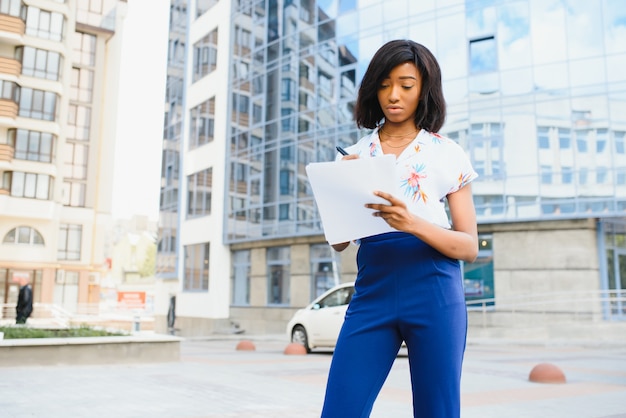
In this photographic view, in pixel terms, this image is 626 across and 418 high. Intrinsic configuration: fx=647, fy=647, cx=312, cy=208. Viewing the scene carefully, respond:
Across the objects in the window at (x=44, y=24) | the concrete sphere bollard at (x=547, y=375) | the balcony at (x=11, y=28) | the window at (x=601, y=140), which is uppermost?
the window at (x=44, y=24)

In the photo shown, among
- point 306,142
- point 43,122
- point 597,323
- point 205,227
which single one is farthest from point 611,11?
point 43,122

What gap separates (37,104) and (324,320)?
36312 millimetres

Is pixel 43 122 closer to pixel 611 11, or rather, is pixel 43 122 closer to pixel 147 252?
A: pixel 611 11

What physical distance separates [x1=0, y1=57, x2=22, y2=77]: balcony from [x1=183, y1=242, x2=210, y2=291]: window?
1941 centimetres

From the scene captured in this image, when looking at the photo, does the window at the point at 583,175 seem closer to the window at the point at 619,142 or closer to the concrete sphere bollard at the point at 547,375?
the window at the point at 619,142

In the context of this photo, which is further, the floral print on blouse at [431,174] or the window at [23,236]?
the window at [23,236]

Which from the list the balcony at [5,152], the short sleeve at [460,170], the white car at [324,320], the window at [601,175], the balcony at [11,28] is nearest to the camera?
the short sleeve at [460,170]

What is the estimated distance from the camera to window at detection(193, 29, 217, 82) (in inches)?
1288

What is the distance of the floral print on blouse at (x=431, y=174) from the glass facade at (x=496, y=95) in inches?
707

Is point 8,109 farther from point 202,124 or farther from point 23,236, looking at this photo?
point 202,124

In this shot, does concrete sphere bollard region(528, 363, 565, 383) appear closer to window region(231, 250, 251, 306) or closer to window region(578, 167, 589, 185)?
window region(578, 167, 589, 185)

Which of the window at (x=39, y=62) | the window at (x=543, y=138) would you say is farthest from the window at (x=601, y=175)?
the window at (x=39, y=62)

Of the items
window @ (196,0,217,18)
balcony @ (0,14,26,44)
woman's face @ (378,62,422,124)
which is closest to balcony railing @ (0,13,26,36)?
balcony @ (0,14,26,44)

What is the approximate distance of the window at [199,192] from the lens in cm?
3133
